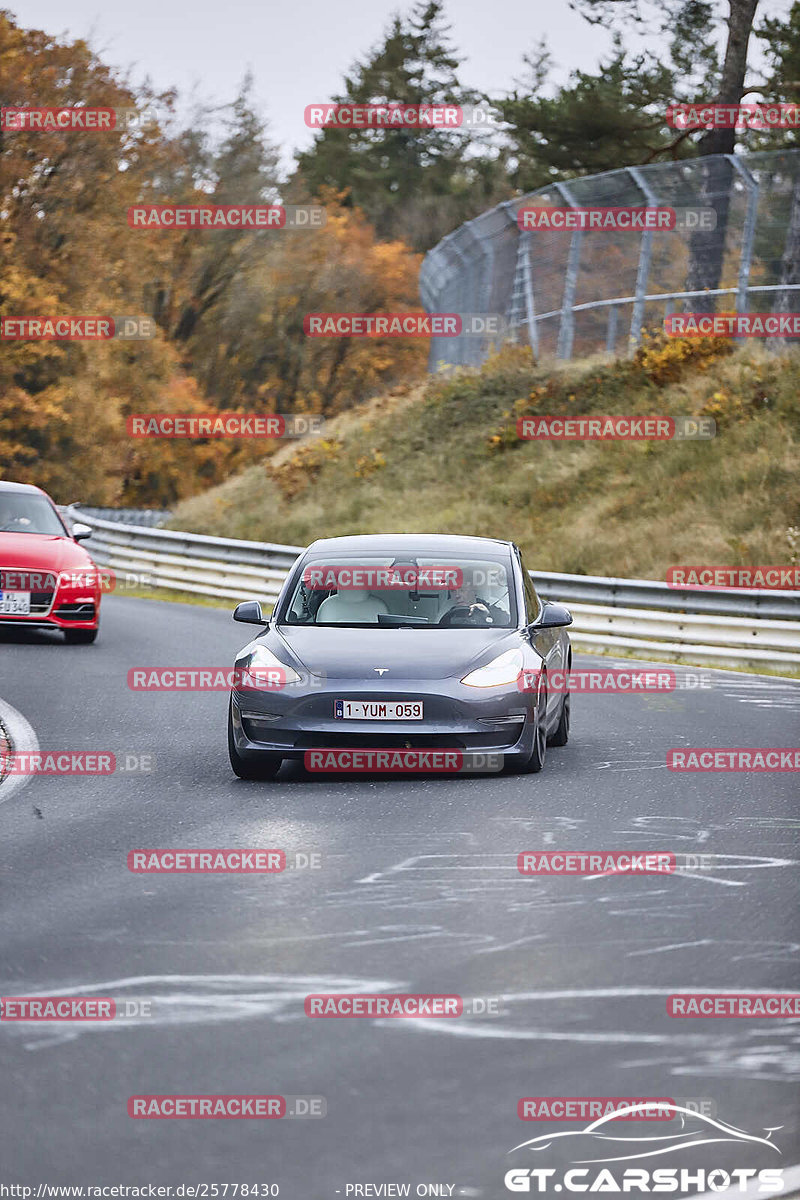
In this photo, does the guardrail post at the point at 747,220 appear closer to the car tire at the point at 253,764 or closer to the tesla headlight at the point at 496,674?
the tesla headlight at the point at 496,674

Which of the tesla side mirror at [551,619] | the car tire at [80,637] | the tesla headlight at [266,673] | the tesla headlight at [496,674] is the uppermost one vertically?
the tesla side mirror at [551,619]

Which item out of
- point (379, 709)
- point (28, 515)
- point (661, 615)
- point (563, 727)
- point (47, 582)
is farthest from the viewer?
point (661, 615)

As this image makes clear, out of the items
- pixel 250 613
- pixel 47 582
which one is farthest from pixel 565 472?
pixel 250 613

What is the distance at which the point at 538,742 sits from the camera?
1049 centimetres

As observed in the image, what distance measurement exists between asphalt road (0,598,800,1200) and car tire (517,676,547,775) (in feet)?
0.53

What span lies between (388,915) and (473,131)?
7354 centimetres

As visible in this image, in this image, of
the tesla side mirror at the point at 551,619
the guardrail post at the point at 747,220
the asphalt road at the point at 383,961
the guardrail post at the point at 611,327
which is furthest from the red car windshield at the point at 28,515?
the guardrail post at the point at 611,327

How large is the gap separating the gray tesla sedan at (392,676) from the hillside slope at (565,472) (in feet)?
46.5

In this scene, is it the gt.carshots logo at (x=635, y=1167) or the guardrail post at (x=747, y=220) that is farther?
the guardrail post at (x=747, y=220)

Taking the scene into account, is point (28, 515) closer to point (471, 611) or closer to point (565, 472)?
point (471, 611)

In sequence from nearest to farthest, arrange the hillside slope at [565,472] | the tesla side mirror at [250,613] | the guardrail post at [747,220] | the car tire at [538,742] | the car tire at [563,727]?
the car tire at [538,742]
the tesla side mirror at [250,613]
the car tire at [563,727]
the hillside slope at [565,472]
the guardrail post at [747,220]

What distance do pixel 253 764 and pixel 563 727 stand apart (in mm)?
2750

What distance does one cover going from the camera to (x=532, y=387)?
117 ft

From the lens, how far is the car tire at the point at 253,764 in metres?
10.2
